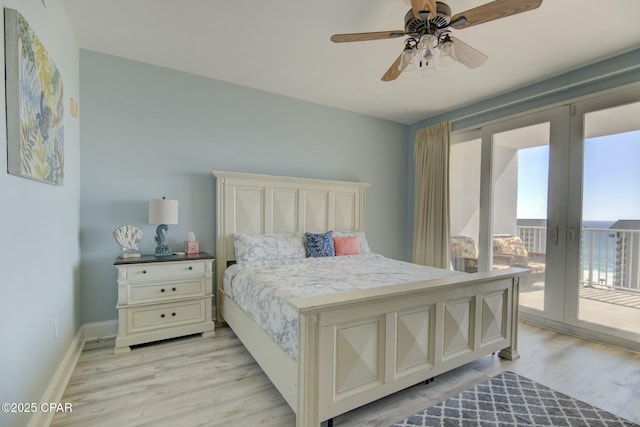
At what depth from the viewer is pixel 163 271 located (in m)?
2.65

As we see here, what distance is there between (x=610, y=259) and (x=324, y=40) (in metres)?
3.51

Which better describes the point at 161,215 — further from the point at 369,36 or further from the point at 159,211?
the point at 369,36

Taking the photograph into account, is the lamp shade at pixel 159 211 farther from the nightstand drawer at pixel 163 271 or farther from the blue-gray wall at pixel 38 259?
the blue-gray wall at pixel 38 259

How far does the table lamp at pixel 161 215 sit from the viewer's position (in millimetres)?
2695

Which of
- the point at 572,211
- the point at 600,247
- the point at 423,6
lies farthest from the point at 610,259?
the point at 423,6

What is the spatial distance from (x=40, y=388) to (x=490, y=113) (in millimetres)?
4813

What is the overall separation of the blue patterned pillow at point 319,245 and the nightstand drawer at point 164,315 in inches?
48.8

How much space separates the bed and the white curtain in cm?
170

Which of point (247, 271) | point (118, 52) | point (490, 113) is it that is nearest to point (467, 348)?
point (247, 271)

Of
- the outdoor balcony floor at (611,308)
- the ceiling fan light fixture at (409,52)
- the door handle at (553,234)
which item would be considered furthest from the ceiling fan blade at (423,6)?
the outdoor balcony floor at (611,308)

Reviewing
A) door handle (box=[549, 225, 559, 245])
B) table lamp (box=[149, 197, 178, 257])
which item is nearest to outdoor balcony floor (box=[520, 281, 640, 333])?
door handle (box=[549, 225, 559, 245])

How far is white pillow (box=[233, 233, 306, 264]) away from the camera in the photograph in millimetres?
3027

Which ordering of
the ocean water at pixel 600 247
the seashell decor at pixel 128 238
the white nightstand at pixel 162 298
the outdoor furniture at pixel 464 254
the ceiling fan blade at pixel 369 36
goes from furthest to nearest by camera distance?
the outdoor furniture at pixel 464 254
the ocean water at pixel 600 247
the seashell decor at pixel 128 238
the white nightstand at pixel 162 298
the ceiling fan blade at pixel 369 36

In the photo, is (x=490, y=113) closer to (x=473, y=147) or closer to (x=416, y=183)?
(x=473, y=147)
